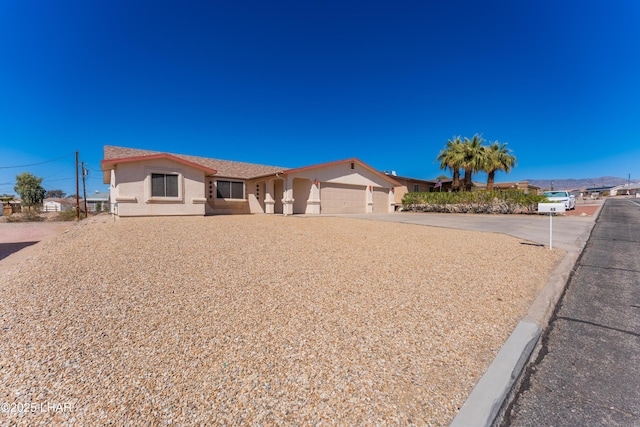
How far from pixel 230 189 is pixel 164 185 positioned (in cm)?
466

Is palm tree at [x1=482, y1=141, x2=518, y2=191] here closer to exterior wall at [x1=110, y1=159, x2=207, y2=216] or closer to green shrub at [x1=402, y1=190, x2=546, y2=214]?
green shrub at [x1=402, y1=190, x2=546, y2=214]

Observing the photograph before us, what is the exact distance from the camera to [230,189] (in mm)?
18781

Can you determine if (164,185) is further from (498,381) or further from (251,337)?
(498,381)

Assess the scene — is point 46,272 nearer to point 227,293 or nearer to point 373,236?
point 227,293

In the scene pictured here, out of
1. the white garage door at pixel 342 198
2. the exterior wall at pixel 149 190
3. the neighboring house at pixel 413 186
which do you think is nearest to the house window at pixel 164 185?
the exterior wall at pixel 149 190

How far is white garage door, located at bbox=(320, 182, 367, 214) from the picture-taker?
19703mm

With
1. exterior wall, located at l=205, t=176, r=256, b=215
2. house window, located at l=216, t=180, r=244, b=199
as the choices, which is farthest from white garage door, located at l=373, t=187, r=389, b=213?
house window, located at l=216, t=180, r=244, b=199

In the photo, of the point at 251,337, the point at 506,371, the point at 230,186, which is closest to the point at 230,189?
the point at 230,186

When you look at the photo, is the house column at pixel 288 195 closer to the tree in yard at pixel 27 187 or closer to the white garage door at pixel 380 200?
the white garage door at pixel 380 200

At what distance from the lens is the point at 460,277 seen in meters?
4.84

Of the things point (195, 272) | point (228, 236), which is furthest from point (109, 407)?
point (228, 236)

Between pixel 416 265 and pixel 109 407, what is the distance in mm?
5049

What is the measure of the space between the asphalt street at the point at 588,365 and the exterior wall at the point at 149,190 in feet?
52.5

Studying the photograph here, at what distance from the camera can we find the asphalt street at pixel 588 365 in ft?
6.66
